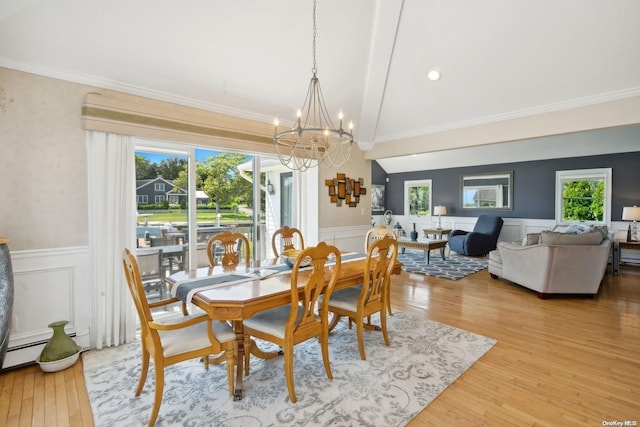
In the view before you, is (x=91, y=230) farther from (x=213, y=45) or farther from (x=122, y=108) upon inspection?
(x=213, y=45)

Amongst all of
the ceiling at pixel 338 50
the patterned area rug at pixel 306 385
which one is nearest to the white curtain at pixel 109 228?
the patterned area rug at pixel 306 385

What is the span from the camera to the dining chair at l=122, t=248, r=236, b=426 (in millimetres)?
1913

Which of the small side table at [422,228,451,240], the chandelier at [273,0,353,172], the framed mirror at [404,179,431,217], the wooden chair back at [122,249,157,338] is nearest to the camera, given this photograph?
the wooden chair back at [122,249,157,338]

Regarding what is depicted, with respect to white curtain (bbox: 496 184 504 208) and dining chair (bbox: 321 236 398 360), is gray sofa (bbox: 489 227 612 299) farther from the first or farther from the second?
white curtain (bbox: 496 184 504 208)

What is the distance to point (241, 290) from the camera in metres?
2.26

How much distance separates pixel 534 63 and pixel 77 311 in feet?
17.0

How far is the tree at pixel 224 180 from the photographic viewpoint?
155 inches

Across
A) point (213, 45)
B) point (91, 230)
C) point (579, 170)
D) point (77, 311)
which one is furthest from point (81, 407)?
point (579, 170)

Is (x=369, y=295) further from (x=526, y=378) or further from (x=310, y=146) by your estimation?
(x=310, y=146)

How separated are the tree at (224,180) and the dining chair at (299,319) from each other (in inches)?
80.0

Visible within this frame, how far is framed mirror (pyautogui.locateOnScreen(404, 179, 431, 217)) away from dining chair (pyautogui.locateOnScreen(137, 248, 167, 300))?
7907 millimetres

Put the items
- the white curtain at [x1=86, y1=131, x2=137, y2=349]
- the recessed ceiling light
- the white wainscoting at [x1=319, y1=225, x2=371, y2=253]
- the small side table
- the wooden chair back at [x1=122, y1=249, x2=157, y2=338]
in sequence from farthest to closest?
the small side table
the white wainscoting at [x1=319, y1=225, x2=371, y2=253]
the recessed ceiling light
the white curtain at [x1=86, y1=131, x2=137, y2=349]
the wooden chair back at [x1=122, y1=249, x2=157, y2=338]

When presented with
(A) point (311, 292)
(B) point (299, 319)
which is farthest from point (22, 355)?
(A) point (311, 292)

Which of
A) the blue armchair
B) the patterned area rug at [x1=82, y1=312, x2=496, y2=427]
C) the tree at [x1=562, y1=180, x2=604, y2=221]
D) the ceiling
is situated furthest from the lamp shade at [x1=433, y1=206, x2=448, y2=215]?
the patterned area rug at [x1=82, y1=312, x2=496, y2=427]
